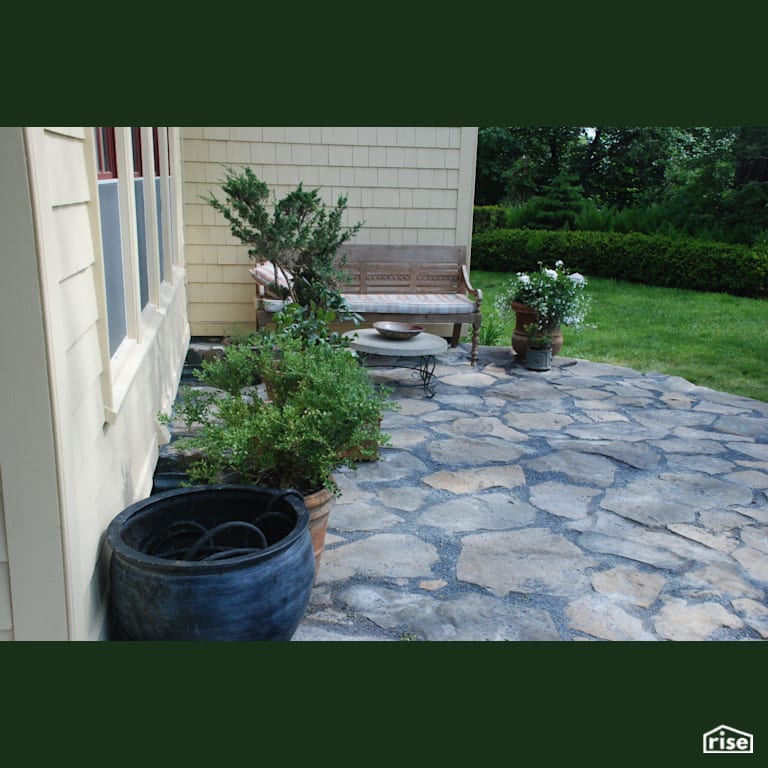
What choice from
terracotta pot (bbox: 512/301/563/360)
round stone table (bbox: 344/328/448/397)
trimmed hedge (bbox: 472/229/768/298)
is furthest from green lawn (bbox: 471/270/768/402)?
round stone table (bbox: 344/328/448/397)

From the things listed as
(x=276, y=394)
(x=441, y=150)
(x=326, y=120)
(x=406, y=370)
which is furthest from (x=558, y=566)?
(x=441, y=150)

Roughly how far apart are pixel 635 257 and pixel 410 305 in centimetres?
709

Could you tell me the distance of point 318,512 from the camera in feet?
9.70

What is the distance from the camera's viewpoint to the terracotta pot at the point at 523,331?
270 inches

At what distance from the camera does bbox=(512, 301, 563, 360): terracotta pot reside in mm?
6867

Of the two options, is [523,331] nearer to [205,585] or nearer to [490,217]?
[205,585]

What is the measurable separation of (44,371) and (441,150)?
19.1 feet

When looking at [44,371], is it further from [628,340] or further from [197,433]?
[628,340]

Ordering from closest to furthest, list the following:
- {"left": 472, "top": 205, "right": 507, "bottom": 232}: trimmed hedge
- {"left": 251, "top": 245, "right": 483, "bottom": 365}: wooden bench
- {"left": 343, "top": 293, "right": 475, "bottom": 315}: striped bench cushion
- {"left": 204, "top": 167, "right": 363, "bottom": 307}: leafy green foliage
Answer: {"left": 204, "top": 167, "right": 363, "bottom": 307}: leafy green foliage → {"left": 343, "top": 293, "right": 475, "bottom": 315}: striped bench cushion → {"left": 251, "top": 245, "right": 483, "bottom": 365}: wooden bench → {"left": 472, "top": 205, "right": 507, "bottom": 232}: trimmed hedge

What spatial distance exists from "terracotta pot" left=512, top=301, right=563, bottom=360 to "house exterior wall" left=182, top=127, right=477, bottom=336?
0.97 meters

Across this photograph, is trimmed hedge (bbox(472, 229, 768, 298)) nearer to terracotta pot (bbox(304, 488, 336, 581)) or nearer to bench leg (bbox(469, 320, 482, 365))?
bench leg (bbox(469, 320, 482, 365))

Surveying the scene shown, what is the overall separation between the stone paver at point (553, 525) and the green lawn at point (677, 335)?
3.68 ft

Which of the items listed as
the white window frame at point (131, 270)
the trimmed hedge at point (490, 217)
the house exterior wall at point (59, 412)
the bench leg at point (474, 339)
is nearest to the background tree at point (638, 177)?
the trimmed hedge at point (490, 217)

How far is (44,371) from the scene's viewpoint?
188cm
